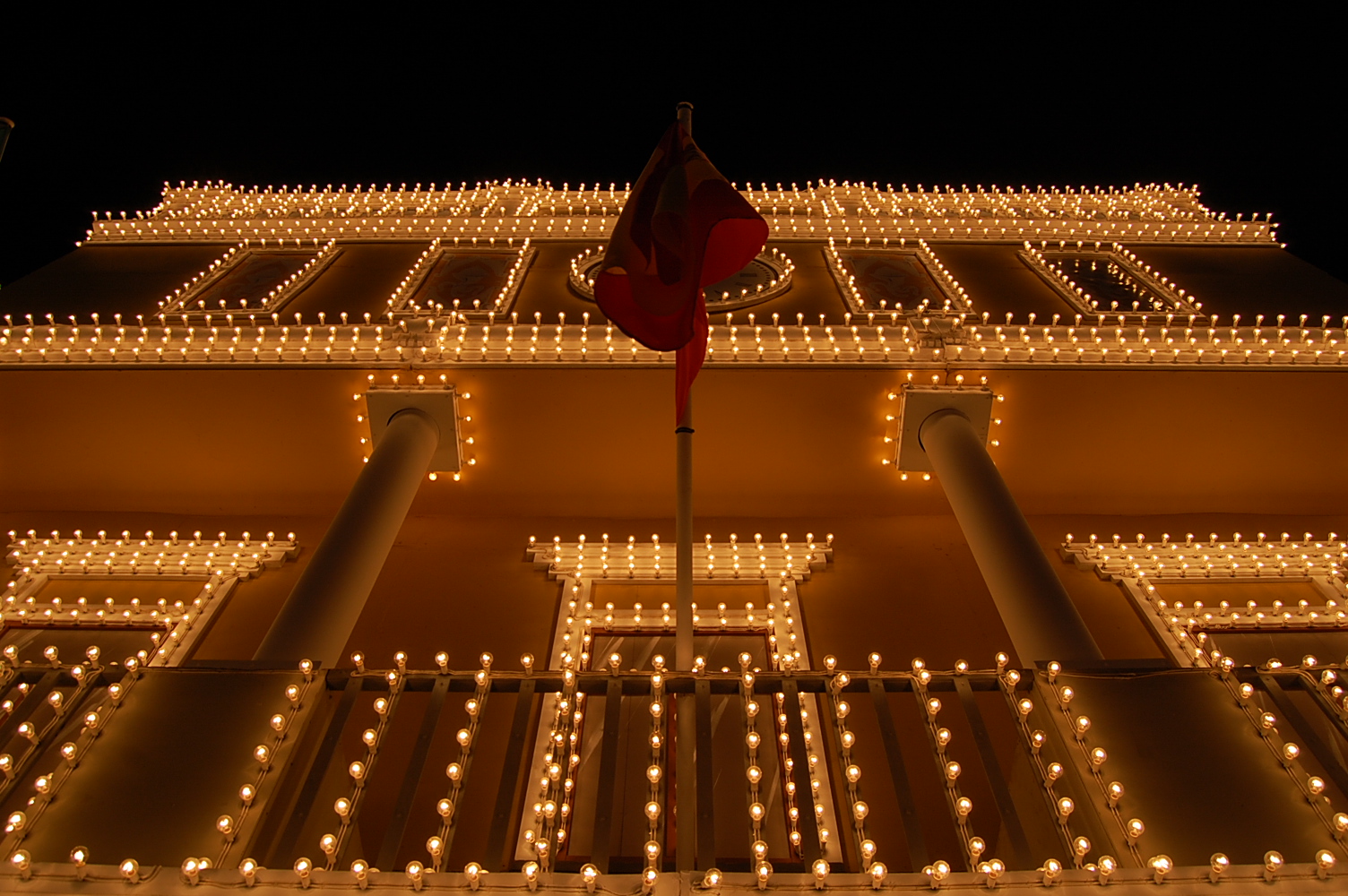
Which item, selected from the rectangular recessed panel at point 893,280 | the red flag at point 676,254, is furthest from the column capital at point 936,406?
the red flag at point 676,254

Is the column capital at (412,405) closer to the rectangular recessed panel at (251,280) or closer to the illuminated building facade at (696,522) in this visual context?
the illuminated building facade at (696,522)

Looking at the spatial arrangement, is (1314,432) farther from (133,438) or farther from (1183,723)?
(133,438)

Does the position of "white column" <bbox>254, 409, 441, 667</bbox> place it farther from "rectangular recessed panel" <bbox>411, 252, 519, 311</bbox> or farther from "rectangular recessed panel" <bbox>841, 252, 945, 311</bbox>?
"rectangular recessed panel" <bbox>841, 252, 945, 311</bbox>

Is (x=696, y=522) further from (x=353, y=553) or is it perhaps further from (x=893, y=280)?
(x=893, y=280)

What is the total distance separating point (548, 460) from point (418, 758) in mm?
4918

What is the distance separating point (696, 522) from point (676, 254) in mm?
4618

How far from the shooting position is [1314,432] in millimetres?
7977

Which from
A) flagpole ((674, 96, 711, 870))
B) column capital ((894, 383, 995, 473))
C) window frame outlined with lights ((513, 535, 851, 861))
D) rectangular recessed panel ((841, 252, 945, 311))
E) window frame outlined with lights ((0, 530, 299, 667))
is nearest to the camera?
flagpole ((674, 96, 711, 870))

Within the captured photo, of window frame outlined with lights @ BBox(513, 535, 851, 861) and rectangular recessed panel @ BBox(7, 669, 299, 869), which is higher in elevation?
window frame outlined with lights @ BBox(513, 535, 851, 861)

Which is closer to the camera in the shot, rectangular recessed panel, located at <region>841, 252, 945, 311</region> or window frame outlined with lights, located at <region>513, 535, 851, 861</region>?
window frame outlined with lights, located at <region>513, 535, 851, 861</region>

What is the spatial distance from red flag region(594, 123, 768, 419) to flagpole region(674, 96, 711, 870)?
45 centimetres

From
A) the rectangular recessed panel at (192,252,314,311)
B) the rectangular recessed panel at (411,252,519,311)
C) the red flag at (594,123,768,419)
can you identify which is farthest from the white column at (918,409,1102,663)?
the rectangular recessed panel at (192,252,314,311)

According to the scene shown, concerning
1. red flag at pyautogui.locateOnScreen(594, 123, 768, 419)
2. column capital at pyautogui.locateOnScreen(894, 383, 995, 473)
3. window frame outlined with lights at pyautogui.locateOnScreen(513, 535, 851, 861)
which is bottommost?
window frame outlined with lights at pyautogui.locateOnScreen(513, 535, 851, 861)

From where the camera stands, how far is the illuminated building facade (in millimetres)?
4082
